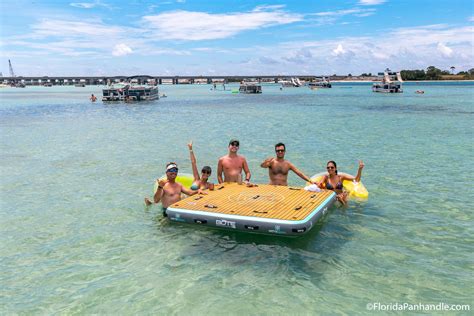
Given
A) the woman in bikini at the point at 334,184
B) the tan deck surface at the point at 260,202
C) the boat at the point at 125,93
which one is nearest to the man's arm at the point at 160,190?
the tan deck surface at the point at 260,202

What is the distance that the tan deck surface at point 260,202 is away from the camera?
7.18m

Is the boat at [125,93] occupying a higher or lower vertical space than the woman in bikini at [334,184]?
higher

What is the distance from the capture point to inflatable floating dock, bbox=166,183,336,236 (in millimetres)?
6734

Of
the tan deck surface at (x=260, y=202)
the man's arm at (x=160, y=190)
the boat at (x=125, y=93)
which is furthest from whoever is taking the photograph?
the boat at (x=125, y=93)

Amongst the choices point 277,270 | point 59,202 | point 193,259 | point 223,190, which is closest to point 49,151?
point 59,202

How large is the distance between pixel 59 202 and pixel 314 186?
7137mm

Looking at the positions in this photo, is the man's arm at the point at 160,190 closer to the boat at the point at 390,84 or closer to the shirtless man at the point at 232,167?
the shirtless man at the point at 232,167

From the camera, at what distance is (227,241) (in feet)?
25.6

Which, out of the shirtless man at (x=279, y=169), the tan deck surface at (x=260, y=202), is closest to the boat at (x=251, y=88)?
the shirtless man at (x=279, y=169)

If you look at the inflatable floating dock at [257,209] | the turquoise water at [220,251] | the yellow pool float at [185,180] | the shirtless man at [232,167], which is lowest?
the turquoise water at [220,251]

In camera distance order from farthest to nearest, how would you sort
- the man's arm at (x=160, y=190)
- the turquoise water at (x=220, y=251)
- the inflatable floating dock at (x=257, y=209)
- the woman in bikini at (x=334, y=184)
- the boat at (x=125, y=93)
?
the boat at (x=125, y=93)
the woman in bikini at (x=334, y=184)
the man's arm at (x=160, y=190)
the inflatable floating dock at (x=257, y=209)
the turquoise water at (x=220, y=251)

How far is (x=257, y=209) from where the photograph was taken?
7363 millimetres

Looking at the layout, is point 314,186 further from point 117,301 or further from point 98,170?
point 98,170

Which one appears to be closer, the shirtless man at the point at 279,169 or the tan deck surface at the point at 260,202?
the tan deck surface at the point at 260,202
